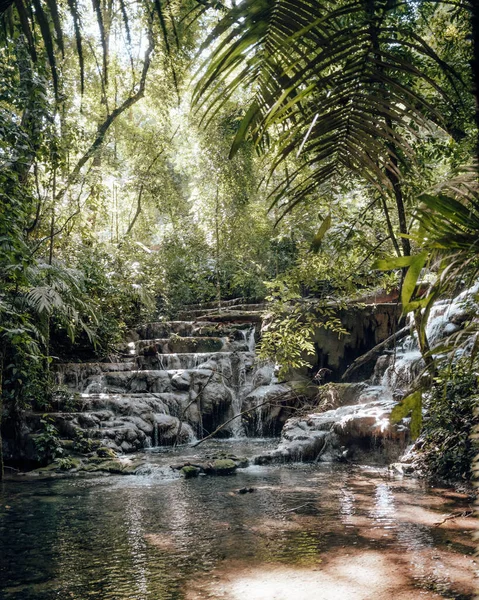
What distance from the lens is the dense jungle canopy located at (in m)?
1.15

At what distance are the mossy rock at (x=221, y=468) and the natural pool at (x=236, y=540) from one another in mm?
437

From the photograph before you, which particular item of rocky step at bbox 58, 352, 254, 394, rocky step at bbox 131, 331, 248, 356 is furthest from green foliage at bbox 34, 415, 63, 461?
rocky step at bbox 131, 331, 248, 356

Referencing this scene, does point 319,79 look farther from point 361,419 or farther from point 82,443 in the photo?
point 82,443

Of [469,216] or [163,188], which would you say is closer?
[469,216]

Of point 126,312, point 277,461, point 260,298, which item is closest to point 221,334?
point 126,312

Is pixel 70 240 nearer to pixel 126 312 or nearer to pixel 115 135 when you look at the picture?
pixel 126 312

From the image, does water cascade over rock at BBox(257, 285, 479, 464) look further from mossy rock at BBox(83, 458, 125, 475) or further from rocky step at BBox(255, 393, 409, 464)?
mossy rock at BBox(83, 458, 125, 475)

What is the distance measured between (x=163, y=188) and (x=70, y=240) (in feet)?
17.0

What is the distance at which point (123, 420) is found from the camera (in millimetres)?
10516

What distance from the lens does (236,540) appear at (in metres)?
4.93

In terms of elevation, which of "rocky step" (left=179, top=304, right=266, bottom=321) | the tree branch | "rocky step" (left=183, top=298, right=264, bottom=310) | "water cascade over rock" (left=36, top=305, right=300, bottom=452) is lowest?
"water cascade over rock" (left=36, top=305, right=300, bottom=452)

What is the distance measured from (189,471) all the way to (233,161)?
369 inches

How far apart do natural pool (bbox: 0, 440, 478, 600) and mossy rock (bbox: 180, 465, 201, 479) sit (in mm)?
319

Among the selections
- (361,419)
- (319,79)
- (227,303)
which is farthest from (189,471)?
(227,303)
